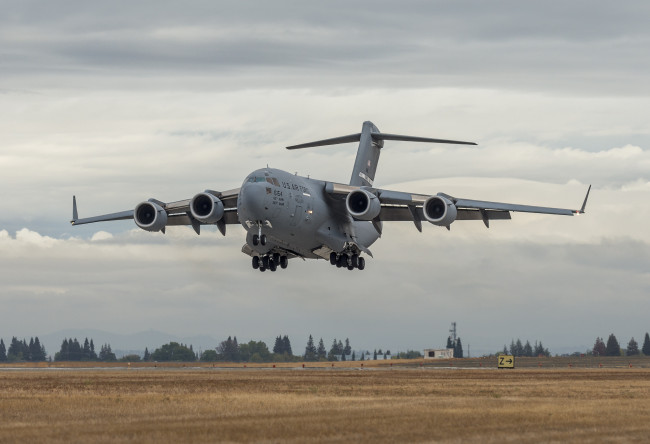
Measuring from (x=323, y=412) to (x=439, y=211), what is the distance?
1807 centimetres

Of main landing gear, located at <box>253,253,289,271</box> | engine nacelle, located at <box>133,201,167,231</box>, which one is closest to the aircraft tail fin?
main landing gear, located at <box>253,253,289,271</box>

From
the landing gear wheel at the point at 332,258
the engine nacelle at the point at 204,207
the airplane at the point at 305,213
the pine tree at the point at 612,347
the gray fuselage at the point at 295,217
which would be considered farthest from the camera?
the pine tree at the point at 612,347

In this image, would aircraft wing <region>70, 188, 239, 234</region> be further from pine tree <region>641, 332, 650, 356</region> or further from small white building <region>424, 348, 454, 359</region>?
pine tree <region>641, 332, 650, 356</region>

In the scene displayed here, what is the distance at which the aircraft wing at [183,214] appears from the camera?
41938 millimetres

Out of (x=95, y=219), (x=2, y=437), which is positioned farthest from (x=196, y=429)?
(x=95, y=219)

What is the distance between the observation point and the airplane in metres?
37.9

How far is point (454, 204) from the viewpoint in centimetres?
4084

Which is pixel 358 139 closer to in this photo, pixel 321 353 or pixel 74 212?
pixel 74 212

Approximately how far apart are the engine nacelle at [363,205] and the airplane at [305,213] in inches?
1.7

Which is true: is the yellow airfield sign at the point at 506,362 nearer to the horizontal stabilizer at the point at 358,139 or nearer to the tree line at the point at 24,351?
the horizontal stabilizer at the point at 358,139

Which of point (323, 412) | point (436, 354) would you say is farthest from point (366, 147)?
point (436, 354)

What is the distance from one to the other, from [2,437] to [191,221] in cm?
2418

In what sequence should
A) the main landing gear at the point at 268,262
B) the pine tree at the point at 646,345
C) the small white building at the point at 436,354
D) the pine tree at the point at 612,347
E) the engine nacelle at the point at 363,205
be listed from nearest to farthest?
1. the engine nacelle at the point at 363,205
2. the main landing gear at the point at 268,262
3. the small white building at the point at 436,354
4. the pine tree at the point at 646,345
5. the pine tree at the point at 612,347

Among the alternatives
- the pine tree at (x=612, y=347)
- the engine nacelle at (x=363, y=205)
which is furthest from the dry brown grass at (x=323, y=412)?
the pine tree at (x=612, y=347)
